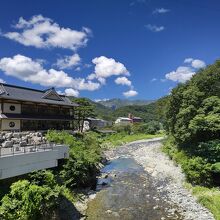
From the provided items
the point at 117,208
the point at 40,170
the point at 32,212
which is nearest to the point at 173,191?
the point at 117,208

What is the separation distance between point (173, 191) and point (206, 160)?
4140 millimetres

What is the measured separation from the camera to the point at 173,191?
24.6 meters

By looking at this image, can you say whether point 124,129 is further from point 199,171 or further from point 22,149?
point 22,149

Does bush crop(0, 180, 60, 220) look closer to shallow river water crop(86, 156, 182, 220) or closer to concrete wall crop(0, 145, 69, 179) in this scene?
concrete wall crop(0, 145, 69, 179)

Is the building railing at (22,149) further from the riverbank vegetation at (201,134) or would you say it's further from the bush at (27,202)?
the riverbank vegetation at (201,134)

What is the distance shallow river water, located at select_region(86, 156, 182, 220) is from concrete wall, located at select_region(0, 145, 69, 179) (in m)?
4.66

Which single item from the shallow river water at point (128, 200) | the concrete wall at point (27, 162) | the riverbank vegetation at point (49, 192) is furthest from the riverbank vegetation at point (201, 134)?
the concrete wall at point (27, 162)

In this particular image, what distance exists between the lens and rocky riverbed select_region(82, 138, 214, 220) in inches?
766

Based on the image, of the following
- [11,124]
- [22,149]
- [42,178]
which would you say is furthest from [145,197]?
[11,124]

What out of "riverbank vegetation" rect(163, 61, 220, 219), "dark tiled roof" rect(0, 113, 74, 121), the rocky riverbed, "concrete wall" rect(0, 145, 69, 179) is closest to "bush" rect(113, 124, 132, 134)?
"dark tiled roof" rect(0, 113, 74, 121)

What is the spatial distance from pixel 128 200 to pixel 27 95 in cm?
2088

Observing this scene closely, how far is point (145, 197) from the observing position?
2356cm

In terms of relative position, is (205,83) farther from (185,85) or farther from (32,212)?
(32,212)

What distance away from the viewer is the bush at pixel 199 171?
2373 cm
